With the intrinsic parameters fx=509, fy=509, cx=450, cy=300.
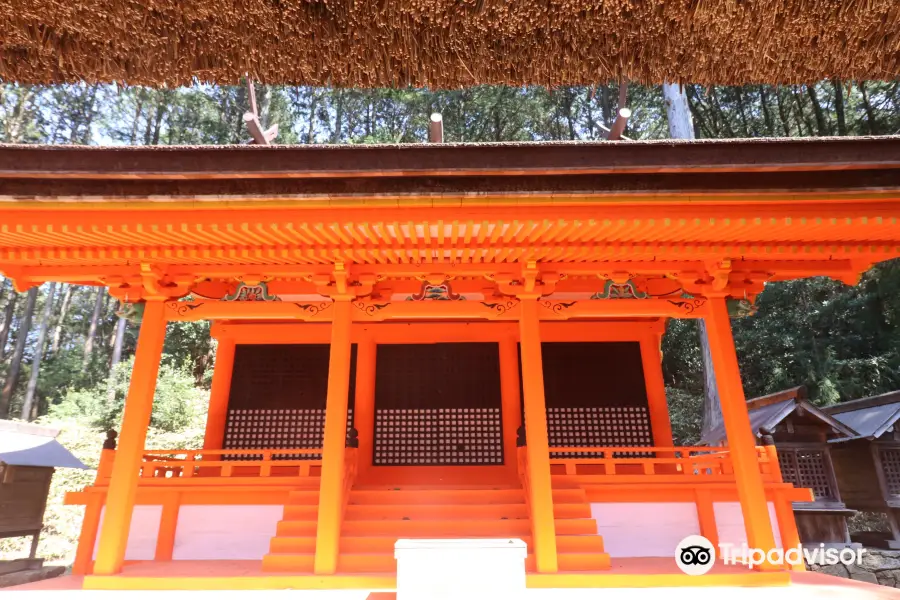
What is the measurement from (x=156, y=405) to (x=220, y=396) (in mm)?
12084

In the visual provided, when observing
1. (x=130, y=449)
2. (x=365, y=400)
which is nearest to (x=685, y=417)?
(x=365, y=400)

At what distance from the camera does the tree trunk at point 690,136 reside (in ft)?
48.3

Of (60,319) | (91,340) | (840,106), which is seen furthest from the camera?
(60,319)

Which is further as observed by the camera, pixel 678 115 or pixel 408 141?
pixel 408 141

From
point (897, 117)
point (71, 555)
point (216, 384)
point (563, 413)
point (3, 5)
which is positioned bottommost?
point (71, 555)

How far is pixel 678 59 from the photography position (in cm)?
438

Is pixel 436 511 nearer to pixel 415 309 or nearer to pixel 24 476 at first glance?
pixel 415 309

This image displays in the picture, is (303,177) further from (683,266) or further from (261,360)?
(261,360)

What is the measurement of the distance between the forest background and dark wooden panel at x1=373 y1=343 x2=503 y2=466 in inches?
463

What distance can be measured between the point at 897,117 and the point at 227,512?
23.4 meters

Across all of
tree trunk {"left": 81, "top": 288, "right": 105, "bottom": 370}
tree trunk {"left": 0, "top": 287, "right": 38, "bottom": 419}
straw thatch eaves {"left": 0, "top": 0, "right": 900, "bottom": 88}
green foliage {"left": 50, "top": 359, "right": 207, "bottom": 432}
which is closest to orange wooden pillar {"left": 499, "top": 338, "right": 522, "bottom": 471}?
straw thatch eaves {"left": 0, "top": 0, "right": 900, "bottom": 88}

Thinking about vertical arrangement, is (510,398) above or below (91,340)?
below

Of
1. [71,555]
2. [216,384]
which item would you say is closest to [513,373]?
[216,384]

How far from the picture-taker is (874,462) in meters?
11.2
